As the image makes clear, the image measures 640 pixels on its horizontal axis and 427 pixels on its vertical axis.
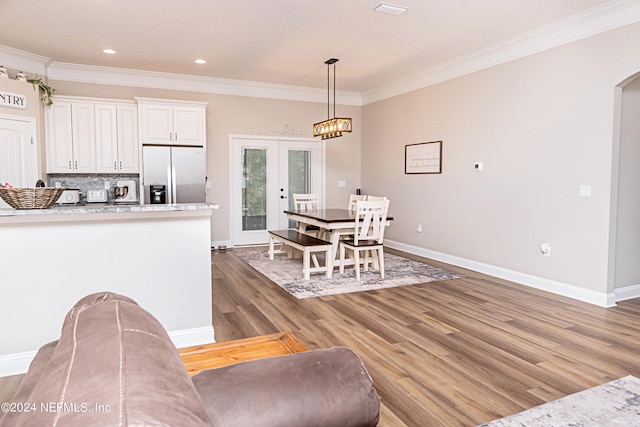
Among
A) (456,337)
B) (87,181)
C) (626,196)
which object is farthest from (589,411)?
(87,181)

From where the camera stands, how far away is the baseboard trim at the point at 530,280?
4.04 metres

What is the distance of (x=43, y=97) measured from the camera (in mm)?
5496

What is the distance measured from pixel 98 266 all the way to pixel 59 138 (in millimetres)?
3989

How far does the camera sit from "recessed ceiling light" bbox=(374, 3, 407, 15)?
3.84m

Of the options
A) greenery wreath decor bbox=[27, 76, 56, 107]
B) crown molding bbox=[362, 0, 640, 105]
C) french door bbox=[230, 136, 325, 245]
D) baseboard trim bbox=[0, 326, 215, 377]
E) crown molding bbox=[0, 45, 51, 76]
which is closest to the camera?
baseboard trim bbox=[0, 326, 215, 377]

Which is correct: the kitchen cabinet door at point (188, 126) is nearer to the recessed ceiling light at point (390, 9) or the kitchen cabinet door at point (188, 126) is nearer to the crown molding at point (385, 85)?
the crown molding at point (385, 85)

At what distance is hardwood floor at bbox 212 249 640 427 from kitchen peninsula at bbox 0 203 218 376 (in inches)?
20.3

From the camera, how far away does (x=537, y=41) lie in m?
4.57

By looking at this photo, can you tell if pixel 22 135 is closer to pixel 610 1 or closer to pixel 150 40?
pixel 150 40

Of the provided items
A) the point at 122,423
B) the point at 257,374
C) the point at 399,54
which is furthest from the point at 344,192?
the point at 122,423

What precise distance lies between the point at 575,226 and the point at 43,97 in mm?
6825

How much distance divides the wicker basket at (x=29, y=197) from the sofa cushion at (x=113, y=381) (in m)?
2.01

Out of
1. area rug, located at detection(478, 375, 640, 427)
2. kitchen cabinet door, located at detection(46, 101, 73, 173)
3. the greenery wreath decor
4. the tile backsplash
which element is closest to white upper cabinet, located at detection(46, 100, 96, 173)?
kitchen cabinet door, located at detection(46, 101, 73, 173)

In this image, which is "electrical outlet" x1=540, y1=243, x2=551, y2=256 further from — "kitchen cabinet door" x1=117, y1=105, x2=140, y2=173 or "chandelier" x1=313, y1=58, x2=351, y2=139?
"kitchen cabinet door" x1=117, y1=105, x2=140, y2=173
